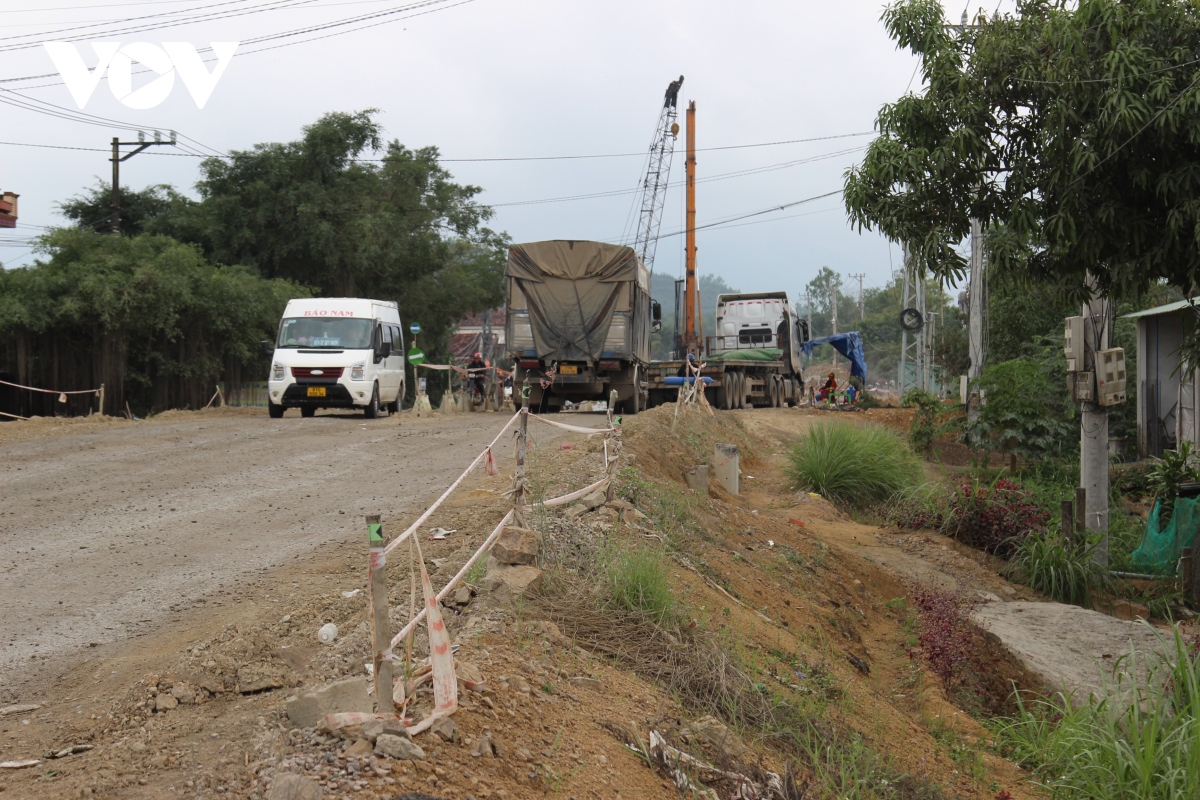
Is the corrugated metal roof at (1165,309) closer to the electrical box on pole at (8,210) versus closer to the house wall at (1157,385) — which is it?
the house wall at (1157,385)

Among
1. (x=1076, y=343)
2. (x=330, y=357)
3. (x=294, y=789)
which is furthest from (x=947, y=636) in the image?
(x=330, y=357)

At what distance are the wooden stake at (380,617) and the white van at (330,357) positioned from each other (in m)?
16.8

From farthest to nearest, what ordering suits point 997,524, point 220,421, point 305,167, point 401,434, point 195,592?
point 305,167
point 220,421
point 401,434
point 997,524
point 195,592

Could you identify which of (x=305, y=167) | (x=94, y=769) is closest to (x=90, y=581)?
(x=94, y=769)

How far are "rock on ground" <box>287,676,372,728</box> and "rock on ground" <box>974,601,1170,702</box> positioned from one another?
490 centimetres

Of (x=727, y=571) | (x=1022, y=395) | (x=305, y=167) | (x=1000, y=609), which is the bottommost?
(x=1000, y=609)

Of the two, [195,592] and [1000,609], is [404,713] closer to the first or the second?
[195,592]

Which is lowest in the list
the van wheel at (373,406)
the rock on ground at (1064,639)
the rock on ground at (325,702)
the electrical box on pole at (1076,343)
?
the rock on ground at (1064,639)

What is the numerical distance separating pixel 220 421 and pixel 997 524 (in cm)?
1385

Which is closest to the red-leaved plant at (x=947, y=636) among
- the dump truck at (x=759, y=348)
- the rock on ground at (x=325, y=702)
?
the rock on ground at (x=325, y=702)

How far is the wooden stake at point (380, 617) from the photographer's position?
11.1 ft

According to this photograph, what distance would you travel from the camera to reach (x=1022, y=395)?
1573 cm

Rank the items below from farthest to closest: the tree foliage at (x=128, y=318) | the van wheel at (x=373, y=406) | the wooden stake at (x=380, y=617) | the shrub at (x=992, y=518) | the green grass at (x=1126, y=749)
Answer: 1. the tree foliage at (x=128, y=318)
2. the van wheel at (x=373, y=406)
3. the shrub at (x=992, y=518)
4. the green grass at (x=1126, y=749)
5. the wooden stake at (x=380, y=617)

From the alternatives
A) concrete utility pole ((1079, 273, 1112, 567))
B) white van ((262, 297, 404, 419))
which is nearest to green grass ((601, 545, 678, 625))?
concrete utility pole ((1079, 273, 1112, 567))
